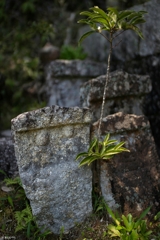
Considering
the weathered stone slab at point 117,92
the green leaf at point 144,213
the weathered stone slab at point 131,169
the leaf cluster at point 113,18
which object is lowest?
the green leaf at point 144,213

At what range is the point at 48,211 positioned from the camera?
256 cm

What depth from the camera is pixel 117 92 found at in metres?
3.46

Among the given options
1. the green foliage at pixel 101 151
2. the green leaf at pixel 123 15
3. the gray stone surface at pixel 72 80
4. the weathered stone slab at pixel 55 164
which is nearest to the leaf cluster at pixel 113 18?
the green leaf at pixel 123 15

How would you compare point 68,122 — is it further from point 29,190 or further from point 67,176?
point 29,190

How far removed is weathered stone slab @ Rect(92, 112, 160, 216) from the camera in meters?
2.71

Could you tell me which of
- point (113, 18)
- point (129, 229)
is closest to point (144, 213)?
point (129, 229)

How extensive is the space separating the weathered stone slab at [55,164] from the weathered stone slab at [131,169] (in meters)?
0.21

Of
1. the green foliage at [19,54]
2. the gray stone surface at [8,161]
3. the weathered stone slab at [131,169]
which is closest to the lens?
the weathered stone slab at [131,169]

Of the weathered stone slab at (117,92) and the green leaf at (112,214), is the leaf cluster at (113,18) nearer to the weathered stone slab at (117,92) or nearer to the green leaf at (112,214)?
the weathered stone slab at (117,92)

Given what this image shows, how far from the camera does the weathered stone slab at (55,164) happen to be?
2492 mm

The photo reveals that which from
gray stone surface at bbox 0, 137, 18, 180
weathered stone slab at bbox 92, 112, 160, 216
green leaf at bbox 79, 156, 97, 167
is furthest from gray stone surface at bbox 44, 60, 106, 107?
green leaf at bbox 79, 156, 97, 167

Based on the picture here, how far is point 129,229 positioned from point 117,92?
1611 mm

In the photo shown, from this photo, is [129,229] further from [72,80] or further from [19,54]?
[19,54]

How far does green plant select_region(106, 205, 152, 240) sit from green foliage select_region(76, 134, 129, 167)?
486 mm
